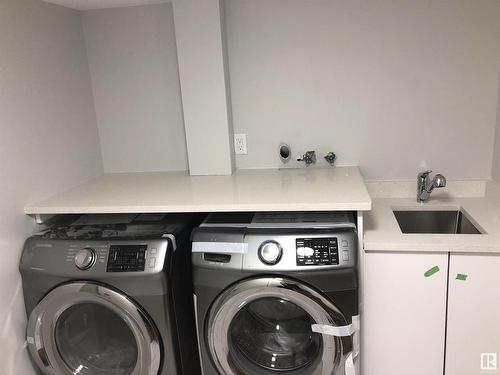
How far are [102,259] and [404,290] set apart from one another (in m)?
1.23

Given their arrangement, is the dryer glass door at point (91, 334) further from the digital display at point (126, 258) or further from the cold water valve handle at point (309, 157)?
the cold water valve handle at point (309, 157)

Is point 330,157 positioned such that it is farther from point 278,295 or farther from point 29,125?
point 29,125

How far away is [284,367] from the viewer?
1781 millimetres

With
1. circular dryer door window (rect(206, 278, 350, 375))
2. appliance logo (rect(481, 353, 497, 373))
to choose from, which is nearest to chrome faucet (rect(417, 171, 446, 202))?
appliance logo (rect(481, 353, 497, 373))

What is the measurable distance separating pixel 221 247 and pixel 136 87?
1.18 m

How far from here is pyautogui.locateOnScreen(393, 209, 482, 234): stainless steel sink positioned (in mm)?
2180

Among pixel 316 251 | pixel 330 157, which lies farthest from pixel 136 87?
pixel 316 251

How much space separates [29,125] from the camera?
1873 millimetres

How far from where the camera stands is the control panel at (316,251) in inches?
62.9

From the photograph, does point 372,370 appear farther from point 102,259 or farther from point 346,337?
point 102,259

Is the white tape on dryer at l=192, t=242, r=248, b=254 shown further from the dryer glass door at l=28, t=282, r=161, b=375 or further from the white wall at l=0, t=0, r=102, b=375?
the white wall at l=0, t=0, r=102, b=375

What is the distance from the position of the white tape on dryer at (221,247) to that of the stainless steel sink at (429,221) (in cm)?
95

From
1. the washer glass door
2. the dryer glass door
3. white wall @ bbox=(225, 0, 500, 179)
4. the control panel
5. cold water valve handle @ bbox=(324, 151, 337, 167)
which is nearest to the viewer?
the control panel

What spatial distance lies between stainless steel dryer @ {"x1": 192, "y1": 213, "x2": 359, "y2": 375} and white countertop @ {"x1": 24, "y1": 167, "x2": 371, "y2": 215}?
0.33 ft
